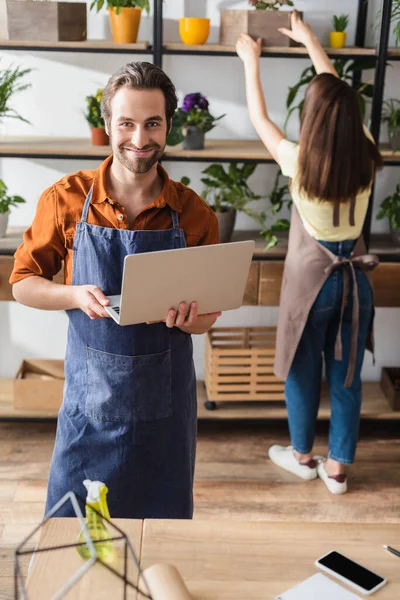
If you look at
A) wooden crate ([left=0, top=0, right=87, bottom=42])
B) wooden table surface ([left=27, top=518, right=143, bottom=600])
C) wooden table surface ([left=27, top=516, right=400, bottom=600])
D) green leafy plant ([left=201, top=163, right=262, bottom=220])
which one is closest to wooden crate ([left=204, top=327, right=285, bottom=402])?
green leafy plant ([left=201, top=163, right=262, bottom=220])

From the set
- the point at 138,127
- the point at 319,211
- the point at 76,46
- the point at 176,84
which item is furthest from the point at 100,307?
the point at 176,84

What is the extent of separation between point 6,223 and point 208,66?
1.14m

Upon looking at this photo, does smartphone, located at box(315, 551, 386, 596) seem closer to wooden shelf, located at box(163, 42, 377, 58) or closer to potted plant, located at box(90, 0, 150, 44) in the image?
wooden shelf, located at box(163, 42, 377, 58)

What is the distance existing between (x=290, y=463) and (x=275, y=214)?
116cm

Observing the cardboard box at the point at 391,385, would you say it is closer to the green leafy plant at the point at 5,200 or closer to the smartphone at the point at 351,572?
the green leafy plant at the point at 5,200

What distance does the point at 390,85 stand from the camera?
137 inches

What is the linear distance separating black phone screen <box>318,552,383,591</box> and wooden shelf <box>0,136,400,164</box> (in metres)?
2.12

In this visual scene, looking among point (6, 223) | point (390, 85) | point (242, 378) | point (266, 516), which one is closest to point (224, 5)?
point (390, 85)

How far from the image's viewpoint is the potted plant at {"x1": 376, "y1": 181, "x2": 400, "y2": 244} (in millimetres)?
3439

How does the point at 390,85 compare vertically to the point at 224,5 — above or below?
below

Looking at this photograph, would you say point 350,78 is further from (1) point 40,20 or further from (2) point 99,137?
(1) point 40,20

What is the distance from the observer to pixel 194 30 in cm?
309

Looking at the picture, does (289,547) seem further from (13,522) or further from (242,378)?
(242,378)

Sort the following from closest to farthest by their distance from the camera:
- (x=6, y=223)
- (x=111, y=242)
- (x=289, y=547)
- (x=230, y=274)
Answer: (x=289, y=547)
(x=230, y=274)
(x=111, y=242)
(x=6, y=223)
